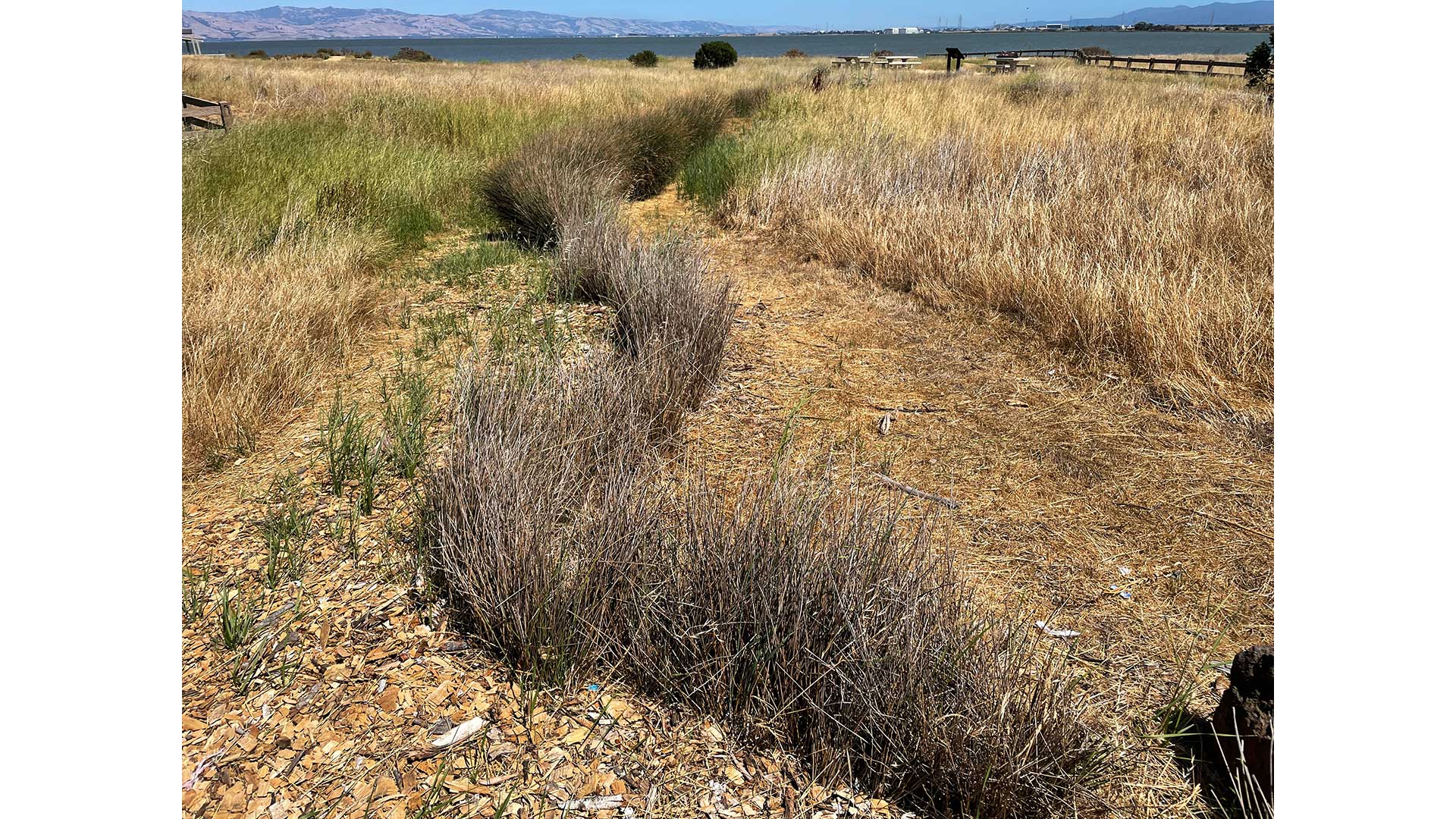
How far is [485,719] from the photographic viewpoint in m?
1.90

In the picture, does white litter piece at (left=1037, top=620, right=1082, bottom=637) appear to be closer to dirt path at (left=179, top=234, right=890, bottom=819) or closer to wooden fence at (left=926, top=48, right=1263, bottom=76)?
dirt path at (left=179, top=234, right=890, bottom=819)

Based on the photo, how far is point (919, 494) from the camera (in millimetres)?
2980

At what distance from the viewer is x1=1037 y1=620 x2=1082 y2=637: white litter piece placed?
2.26 m

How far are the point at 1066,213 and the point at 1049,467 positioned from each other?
3555mm

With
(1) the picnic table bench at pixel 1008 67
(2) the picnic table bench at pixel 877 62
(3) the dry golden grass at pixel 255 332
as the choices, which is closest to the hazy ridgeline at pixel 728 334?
(3) the dry golden grass at pixel 255 332

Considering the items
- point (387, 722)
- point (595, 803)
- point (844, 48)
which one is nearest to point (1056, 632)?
point (595, 803)

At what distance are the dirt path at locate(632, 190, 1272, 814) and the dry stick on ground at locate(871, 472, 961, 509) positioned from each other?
6 centimetres

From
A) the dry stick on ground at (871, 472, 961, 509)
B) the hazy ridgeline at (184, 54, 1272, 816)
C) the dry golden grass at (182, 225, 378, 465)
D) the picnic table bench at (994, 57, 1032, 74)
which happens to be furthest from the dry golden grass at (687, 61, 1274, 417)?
the picnic table bench at (994, 57, 1032, 74)

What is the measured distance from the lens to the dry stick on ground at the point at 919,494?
294 cm

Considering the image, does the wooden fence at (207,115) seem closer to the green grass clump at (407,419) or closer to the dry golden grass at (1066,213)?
the dry golden grass at (1066,213)

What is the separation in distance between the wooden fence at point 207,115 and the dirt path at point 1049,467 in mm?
7746

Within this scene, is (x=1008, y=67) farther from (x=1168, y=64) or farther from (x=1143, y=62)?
(x=1168, y=64)

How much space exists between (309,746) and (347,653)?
1.04ft

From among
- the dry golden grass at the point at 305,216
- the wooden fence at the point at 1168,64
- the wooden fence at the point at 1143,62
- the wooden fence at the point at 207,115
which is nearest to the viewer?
the dry golden grass at the point at 305,216
